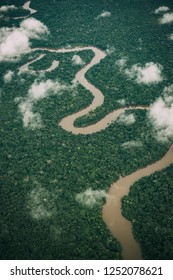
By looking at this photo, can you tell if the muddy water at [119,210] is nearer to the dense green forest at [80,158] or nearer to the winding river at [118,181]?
the winding river at [118,181]

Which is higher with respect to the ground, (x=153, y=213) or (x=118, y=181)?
(x=118, y=181)

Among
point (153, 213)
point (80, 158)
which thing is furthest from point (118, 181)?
point (153, 213)

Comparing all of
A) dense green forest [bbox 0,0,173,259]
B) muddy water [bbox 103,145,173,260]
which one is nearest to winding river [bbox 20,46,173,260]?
muddy water [bbox 103,145,173,260]

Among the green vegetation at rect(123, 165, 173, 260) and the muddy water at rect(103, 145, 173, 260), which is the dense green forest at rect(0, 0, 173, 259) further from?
the muddy water at rect(103, 145, 173, 260)

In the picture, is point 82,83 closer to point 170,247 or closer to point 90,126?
point 90,126

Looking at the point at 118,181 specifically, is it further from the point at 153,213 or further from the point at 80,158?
the point at 153,213

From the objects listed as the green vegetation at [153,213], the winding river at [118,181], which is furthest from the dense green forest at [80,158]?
the winding river at [118,181]
